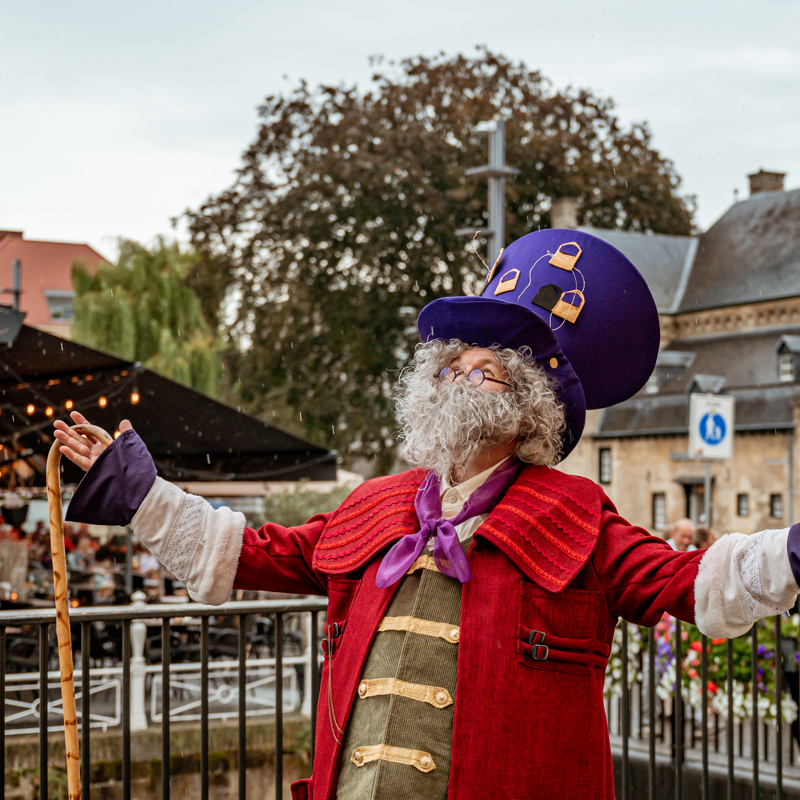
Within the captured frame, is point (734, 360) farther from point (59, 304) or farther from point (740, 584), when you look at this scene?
point (740, 584)

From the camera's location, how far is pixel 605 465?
114ft

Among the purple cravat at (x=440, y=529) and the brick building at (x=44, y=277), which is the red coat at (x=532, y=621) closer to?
the purple cravat at (x=440, y=529)

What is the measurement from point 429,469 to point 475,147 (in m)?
23.9

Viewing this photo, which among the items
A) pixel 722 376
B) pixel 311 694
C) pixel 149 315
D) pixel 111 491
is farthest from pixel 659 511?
pixel 111 491

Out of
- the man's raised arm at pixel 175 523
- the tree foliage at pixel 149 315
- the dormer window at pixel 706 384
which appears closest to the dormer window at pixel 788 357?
the dormer window at pixel 706 384

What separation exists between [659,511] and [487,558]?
105 ft

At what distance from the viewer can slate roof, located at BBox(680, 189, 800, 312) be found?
34188mm

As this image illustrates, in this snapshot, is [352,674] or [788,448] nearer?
[352,674]

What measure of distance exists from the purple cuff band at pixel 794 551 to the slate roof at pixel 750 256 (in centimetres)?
3299

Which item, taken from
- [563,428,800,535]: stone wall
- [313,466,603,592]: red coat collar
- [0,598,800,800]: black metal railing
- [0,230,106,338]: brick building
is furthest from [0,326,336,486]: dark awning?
[0,230,106,338]: brick building

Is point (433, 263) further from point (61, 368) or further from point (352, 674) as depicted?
point (352, 674)

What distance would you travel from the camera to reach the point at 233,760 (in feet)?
28.8

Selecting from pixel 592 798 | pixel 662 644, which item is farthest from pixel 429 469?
pixel 662 644

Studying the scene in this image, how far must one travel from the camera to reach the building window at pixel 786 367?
31.6m
